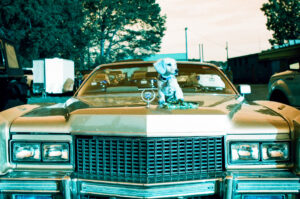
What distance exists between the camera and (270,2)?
43.4 meters

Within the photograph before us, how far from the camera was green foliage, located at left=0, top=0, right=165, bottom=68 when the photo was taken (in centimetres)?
3316

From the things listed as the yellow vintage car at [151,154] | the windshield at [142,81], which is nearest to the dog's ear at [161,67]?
the yellow vintage car at [151,154]

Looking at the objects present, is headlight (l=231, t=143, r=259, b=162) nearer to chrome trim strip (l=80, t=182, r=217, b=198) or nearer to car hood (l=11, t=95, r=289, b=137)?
car hood (l=11, t=95, r=289, b=137)

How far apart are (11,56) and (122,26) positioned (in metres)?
32.4

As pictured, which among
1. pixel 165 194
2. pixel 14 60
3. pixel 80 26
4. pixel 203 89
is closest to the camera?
pixel 165 194

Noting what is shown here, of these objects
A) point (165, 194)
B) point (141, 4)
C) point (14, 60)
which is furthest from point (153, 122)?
point (141, 4)

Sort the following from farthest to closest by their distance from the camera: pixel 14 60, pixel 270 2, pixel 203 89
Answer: pixel 270 2 → pixel 14 60 → pixel 203 89

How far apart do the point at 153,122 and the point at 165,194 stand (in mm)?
439

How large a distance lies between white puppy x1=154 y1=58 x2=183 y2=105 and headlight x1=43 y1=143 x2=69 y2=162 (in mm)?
852

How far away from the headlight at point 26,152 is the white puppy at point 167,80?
1.00m

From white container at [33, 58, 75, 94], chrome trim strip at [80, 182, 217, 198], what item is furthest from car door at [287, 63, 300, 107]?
white container at [33, 58, 75, 94]

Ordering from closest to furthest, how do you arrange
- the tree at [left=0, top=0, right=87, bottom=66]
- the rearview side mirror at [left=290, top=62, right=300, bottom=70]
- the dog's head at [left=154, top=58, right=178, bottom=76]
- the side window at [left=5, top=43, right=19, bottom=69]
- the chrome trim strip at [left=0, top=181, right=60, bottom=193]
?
the chrome trim strip at [left=0, top=181, right=60, bottom=193] < the dog's head at [left=154, top=58, right=178, bottom=76] < the side window at [left=5, top=43, right=19, bottom=69] < the rearview side mirror at [left=290, top=62, right=300, bottom=70] < the tree at [left=0, top=0, right=87, bottom=66]

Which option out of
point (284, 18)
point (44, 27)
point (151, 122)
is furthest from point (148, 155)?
point (284, 18)

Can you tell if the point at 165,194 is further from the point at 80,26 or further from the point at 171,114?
the point at 80,26
